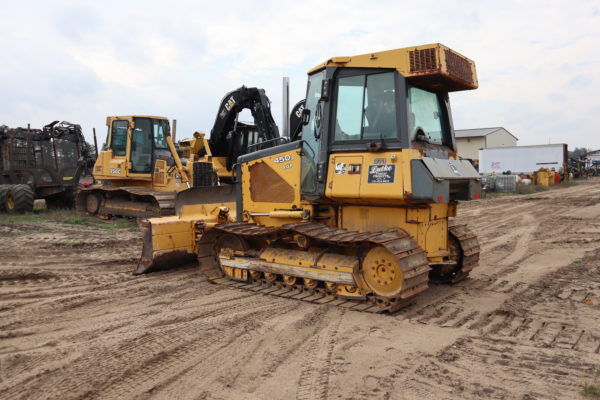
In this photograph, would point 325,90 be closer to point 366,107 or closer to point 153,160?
point 366,107

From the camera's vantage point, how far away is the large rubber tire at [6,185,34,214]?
14.9m

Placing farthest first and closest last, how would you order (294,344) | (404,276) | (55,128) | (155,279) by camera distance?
(55,128) < (155,279) < (404,276) < (294,344)

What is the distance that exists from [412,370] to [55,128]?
16.6 m

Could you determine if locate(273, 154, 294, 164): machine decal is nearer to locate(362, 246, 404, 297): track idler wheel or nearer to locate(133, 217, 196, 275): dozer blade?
locate(362, 246, 404, 297): track idler wheel

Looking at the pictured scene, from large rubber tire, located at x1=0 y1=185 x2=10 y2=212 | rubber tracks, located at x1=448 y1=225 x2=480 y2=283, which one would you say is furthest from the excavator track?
rubber tracks, located at x1=448 y1=225 x2=480 y2=283

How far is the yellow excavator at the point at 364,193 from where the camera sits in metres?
5.35

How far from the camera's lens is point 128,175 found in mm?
13883

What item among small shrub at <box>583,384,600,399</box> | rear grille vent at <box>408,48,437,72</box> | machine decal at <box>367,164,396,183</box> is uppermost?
rear grille vent at <box>408,48,437,72</box>

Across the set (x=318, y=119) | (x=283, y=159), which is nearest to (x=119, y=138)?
(x=283, y=159)

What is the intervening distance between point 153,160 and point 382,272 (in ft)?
33.1

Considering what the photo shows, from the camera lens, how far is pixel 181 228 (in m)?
7.62

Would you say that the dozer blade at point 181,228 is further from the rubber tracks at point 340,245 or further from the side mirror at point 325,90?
the side mirror at point 325,90

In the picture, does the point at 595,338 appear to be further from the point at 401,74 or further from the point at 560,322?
the point at 401,74

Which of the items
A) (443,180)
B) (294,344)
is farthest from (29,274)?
(443,180)
